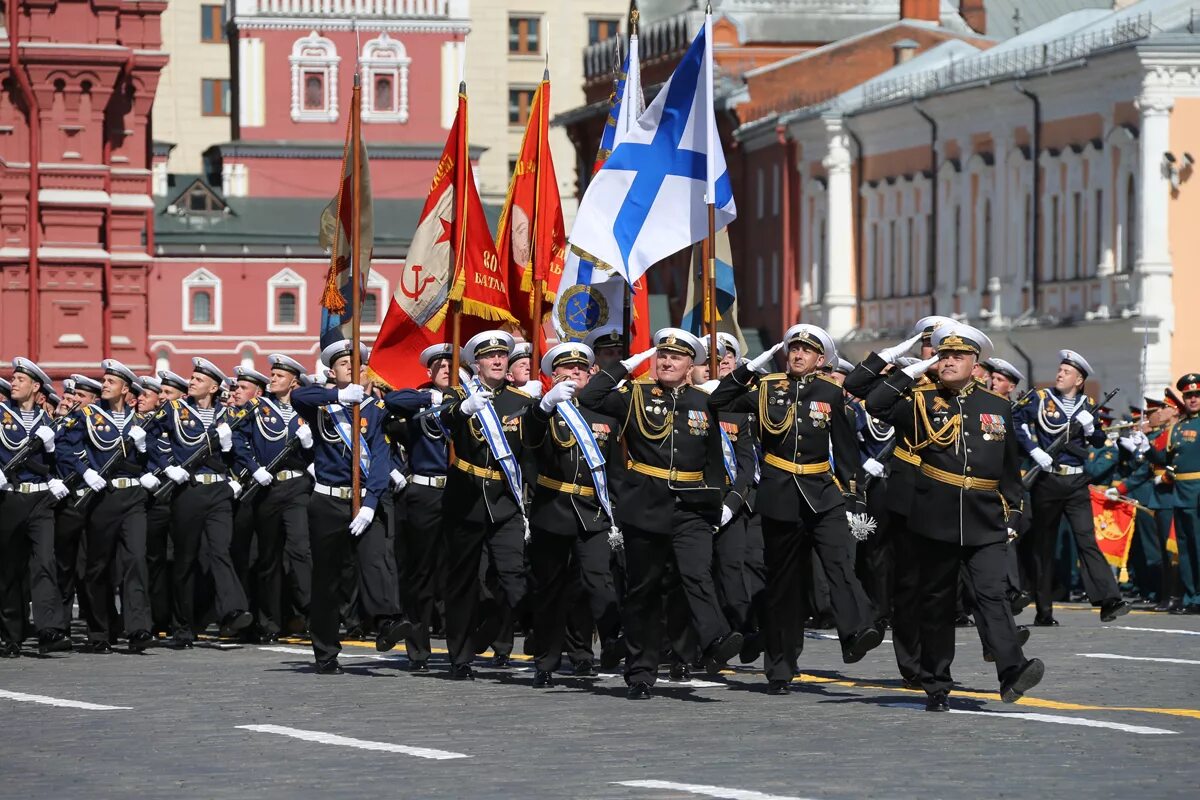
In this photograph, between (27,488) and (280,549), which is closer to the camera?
(27,488)

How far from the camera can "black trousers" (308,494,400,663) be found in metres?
18.1

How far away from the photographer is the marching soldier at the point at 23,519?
20.2 m

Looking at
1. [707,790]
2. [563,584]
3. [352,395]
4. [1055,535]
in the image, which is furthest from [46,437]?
[707,790]

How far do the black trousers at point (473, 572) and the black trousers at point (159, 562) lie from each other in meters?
4.39

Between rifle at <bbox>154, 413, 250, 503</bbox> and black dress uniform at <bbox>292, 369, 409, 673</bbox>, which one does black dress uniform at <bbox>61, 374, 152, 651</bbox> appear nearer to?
rifle at <bbox>154, 413, 250, 503</bbox>

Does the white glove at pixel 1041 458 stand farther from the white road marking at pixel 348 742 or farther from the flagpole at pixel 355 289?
the white road marking at pixel 348 742

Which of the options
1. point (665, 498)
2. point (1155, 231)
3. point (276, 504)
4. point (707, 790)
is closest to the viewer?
point (707, 790)

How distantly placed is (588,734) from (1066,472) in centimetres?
917

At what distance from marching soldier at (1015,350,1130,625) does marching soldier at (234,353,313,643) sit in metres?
5.11

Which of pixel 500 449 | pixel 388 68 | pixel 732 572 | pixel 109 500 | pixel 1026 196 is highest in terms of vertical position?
pixel 388 68

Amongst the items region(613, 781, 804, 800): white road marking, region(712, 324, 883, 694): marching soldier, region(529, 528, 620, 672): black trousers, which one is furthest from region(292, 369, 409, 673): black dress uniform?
region(613, 781, 804, 800): white road marking

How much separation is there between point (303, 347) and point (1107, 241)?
45.0m

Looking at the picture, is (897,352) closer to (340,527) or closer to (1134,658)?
(1134,658)

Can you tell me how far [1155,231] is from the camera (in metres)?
51.1
